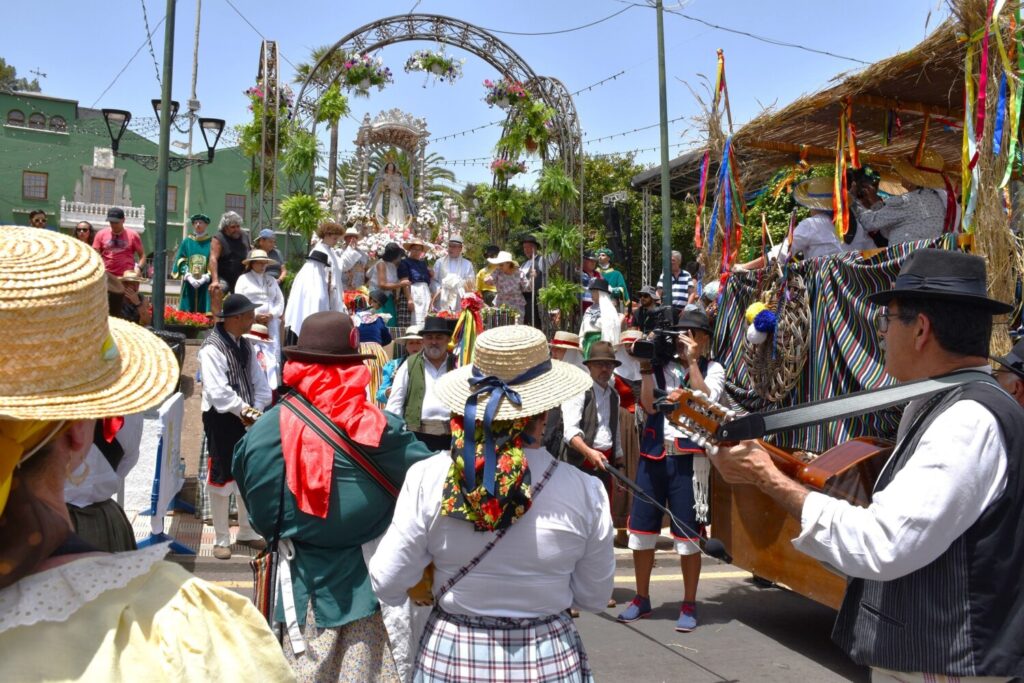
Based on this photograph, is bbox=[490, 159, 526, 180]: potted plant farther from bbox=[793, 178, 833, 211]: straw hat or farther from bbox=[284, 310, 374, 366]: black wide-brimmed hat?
bbox=[284, 310, 374, 366]: black wide-brimmed hat

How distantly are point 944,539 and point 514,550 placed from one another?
3.89 feet

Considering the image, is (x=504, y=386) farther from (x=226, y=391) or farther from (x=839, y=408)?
(x=226, y=391)

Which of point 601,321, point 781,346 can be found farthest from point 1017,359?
point 601,321

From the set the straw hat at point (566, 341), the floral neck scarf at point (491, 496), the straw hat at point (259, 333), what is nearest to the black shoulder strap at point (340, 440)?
the floral neck scarf at point (491, 496)

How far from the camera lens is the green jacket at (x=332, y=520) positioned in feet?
11.1

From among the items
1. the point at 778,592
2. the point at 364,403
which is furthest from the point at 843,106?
the point at 364,403

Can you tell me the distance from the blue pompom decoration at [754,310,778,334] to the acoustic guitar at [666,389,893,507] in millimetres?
3036

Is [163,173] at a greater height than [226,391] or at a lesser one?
greater

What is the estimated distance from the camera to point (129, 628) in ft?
4.43

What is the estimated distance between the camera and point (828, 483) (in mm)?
2949

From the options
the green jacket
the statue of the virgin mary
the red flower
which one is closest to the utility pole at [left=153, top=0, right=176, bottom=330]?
the green jacket

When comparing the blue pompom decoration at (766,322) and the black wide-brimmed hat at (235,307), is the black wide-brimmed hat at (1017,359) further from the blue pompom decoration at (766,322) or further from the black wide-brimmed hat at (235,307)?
the black wide-brimmed hat at (235,307)

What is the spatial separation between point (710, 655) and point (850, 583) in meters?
3.17

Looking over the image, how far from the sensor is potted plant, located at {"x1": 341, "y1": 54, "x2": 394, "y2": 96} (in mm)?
15961
